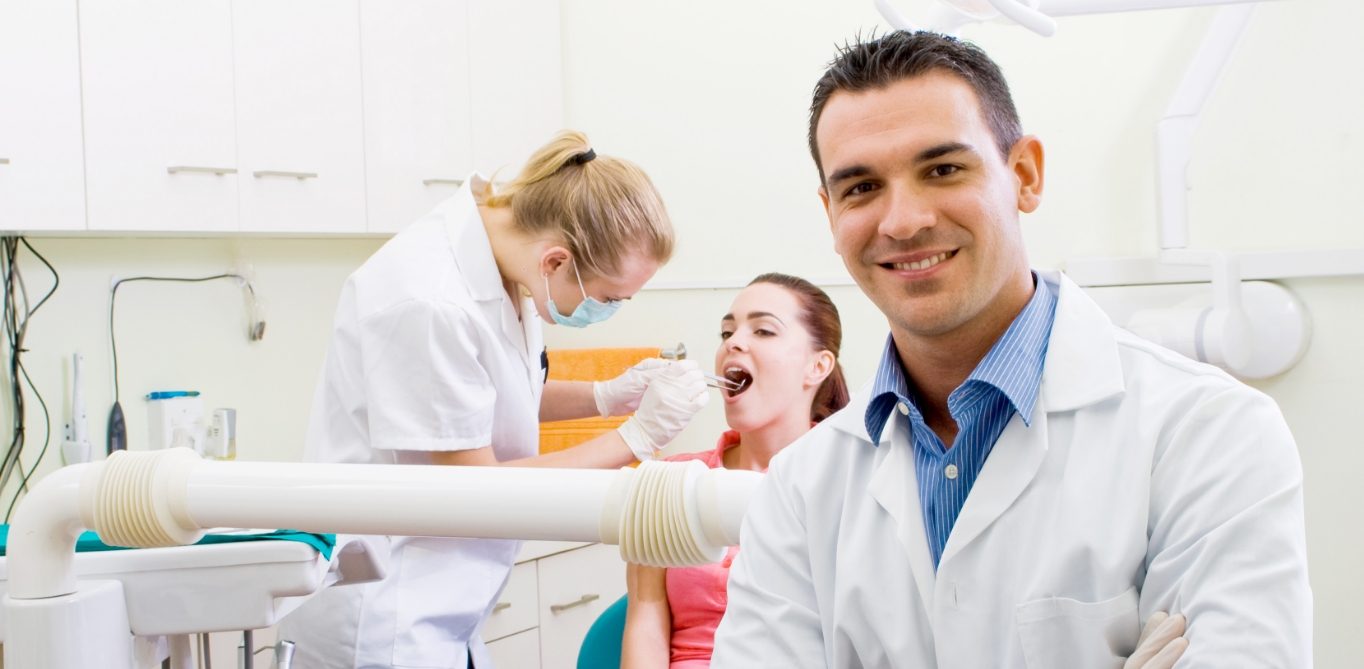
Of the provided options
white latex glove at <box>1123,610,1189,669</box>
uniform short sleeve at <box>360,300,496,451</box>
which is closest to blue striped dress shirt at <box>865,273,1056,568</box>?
white latex glove at <box>1123,610,1189,669</box>

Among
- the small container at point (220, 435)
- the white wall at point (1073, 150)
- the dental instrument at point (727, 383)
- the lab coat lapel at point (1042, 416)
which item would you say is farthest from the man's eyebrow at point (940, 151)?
the small container at point (220, 435)

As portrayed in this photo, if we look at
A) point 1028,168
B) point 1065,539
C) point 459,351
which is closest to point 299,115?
point 459,351

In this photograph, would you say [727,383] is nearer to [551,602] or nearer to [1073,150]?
[551,602]

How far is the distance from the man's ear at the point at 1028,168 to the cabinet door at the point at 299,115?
1850 mm

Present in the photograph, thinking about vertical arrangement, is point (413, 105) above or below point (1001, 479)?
above

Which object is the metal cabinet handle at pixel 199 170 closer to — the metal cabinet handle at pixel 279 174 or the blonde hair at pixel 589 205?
the metal cabinet handle at pixel 279 174

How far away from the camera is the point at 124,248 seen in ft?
8.55

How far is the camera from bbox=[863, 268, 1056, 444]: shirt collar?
3.63ft

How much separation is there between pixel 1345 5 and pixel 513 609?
217 cm

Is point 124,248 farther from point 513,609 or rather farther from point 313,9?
point 513,609

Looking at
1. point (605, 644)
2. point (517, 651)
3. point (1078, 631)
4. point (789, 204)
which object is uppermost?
point (789, 204)

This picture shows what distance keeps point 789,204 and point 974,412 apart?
205 cm

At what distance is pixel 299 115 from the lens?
2670 millimetres

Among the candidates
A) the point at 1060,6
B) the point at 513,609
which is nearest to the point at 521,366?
the point at 513,609
